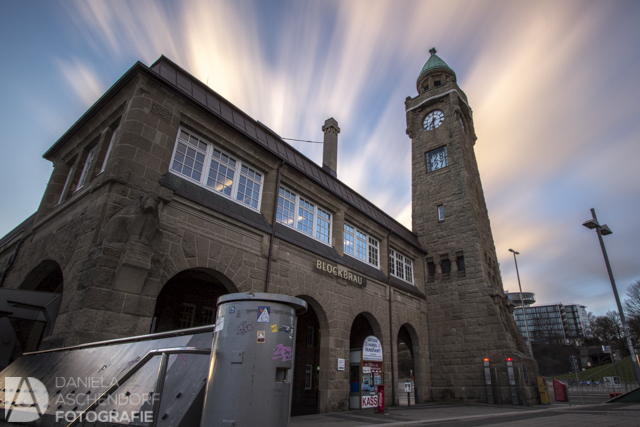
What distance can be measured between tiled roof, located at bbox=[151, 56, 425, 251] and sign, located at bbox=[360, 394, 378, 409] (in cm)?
781

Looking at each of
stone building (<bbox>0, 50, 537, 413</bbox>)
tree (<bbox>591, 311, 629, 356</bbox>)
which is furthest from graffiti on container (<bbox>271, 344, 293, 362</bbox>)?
tree (<bbox>591, 311, 629, 356</bbox>)

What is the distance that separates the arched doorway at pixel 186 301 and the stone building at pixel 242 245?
5 cm

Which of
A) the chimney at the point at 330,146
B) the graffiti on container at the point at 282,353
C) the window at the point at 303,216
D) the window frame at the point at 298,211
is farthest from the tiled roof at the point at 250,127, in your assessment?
the graffiti on container at the point at 282,353

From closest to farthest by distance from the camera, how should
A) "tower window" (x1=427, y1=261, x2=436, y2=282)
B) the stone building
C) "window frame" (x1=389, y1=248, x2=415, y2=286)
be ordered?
the stone building < "window frame" (x1=389, y1=248, x2=415, y2=286) < "tower window" (x1=427, y1=261, x2=436, y2=282)

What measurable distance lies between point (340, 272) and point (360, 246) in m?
3.26

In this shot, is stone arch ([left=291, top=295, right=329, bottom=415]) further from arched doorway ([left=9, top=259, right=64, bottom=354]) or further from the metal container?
the metal container

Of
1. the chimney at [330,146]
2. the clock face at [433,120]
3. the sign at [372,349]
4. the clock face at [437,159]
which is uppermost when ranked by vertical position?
the clock face at [433,120]

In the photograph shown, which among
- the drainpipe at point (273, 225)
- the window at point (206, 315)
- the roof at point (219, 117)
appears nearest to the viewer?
the roof at point (219, 117)

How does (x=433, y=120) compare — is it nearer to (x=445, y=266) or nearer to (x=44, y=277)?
(x=445, y=266)

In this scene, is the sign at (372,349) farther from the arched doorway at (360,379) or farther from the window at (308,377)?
the window at (308,377)

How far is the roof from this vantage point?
397 inches

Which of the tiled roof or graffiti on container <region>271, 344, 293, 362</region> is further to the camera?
the tiled roof

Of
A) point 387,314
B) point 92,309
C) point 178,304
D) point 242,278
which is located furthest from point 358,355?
point 92,309

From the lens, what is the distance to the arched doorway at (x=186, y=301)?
504 inches
